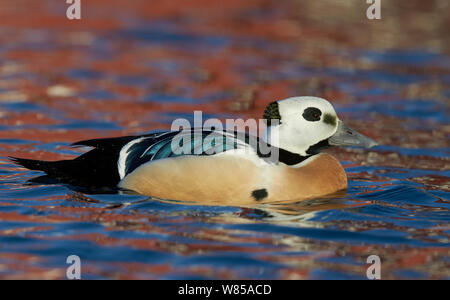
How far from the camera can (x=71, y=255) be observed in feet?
21.9

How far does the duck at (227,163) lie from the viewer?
7.77 m

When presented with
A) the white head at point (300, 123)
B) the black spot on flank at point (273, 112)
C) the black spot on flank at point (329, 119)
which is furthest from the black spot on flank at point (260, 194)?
the black spot on flank at point (329, 119)

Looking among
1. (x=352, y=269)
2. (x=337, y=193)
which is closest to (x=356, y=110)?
(x=337, y=193)

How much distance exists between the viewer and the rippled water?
6750 millimetres

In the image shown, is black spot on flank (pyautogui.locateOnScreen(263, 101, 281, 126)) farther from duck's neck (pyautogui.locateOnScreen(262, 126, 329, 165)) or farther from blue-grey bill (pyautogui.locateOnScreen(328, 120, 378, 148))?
blue-grey bill (pyautogui.locateOnScreen(328, 120, 378, 148))

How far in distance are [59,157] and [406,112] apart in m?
5.65

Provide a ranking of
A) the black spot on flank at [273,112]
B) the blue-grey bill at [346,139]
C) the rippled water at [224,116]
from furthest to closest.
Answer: the blue-grey bill at [346,139]
the black spot on flank at [273,112]
the rippled water at [224,116]

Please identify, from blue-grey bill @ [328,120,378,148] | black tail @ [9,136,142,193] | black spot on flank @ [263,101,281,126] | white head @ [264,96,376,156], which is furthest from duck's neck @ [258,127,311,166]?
black tail @ [9,136,142,193]

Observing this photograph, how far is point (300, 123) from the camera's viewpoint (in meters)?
8.19

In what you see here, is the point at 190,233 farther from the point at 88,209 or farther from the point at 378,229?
the point at 378,229

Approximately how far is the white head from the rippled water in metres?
0.60

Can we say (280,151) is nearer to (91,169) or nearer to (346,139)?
(346,139)

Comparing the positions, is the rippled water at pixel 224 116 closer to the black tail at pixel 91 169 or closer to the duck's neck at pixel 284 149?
the black tail at pixel 91 169
